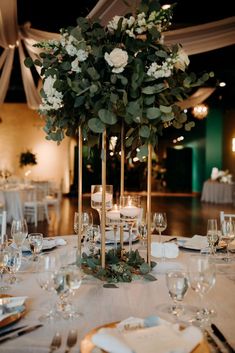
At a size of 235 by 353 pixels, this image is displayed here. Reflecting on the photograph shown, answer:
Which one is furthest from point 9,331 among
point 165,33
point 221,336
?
point 165,33

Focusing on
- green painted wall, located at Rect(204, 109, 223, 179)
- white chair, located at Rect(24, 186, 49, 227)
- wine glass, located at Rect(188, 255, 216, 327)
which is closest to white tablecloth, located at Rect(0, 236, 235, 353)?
wine glass, located at Rect(188, 255, 216, 327)

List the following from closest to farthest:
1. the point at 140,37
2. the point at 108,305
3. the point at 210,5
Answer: the point at 108,305, the point at 140,37, the point at 210,5

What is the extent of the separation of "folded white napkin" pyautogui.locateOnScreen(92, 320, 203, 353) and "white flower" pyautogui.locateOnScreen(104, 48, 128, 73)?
1.07 metres

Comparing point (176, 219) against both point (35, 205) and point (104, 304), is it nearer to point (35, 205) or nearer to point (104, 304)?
point (35, 205)

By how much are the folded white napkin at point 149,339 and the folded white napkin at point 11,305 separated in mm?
418

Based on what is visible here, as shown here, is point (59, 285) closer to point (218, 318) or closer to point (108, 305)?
point (108, 305)

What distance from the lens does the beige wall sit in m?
14.9

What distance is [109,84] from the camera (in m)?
1.86

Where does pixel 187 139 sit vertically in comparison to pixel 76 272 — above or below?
above

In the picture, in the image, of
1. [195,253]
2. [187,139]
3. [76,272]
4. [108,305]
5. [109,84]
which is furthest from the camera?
[187,139]

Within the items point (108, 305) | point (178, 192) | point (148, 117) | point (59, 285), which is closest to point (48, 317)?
point (59, 285)

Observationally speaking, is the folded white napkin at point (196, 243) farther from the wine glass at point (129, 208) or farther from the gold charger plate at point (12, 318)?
the gold charger plate at point (12, 318)

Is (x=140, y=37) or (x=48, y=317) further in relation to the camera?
(x=140, y=37)

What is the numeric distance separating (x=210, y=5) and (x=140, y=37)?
5606 millimetres
